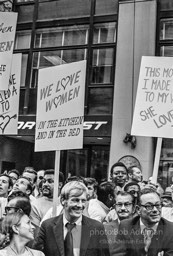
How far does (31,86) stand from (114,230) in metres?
11.3

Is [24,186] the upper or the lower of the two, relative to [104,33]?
lower

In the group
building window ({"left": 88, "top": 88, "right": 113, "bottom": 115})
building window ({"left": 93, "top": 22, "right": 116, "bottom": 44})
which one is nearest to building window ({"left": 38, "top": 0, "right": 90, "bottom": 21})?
building window ({"left": 93, "top": 22, "right": 116, "bottom": 44})

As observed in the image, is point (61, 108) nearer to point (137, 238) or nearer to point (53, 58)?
point (137, 238)

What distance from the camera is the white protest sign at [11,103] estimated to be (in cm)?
643

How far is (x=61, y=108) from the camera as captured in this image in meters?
5.16

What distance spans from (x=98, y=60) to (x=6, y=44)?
20.9 ft

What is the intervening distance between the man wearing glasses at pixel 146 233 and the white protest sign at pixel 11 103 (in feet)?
10.6

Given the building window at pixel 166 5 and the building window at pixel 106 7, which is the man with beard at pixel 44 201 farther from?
the building window at pixel 106 7

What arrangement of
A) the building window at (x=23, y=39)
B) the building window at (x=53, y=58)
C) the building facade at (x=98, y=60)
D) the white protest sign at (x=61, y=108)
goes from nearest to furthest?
1. the white protest sign at (x=61, y=108)
2. the building facade at (x=98, y=60)
3. the building window at (x=53, y=58)
4. the building window at (x=23, y=39)

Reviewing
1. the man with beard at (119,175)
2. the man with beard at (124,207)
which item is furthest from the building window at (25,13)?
the man with beard at (124,207)

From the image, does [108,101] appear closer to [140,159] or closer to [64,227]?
[140,159]

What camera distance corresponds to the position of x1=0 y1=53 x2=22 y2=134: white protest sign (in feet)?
21.1

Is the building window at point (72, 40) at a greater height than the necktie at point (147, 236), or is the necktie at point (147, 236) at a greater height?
the building window at point (72, 40)

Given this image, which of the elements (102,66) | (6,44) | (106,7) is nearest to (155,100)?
(6,44)
